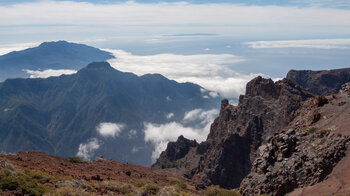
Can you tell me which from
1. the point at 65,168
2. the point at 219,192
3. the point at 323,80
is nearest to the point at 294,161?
the point at 219,192

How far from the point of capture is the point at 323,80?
13175 cm

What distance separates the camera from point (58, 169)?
1152 inches

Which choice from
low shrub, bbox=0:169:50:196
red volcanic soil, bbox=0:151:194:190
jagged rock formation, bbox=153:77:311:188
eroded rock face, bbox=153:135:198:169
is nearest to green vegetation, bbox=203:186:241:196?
red volcanic soil, bbox=0:151:194:190

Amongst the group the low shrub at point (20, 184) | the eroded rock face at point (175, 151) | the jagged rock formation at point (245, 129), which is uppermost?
Answer: the low shrub at point (20, 184)

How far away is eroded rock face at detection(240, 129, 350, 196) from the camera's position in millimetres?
23286

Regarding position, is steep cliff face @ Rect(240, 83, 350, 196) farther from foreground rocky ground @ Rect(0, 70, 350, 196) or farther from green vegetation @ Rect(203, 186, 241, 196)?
green vegetation @ Rect(203, 186, 241, 196)

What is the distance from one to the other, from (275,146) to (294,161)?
3422 mm

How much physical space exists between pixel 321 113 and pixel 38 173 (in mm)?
29252

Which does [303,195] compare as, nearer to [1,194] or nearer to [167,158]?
[1,194]

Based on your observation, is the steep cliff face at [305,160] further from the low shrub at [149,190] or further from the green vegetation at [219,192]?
the low shrub at [149,190]

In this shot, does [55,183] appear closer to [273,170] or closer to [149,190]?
[149,190]

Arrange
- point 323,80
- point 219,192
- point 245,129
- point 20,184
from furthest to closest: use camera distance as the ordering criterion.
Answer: point 323,80, point 245,129, point 219,192, point 20,184

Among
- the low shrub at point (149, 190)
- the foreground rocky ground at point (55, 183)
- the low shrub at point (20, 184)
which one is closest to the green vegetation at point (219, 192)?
the foreground rocky ground at point (55, 183)

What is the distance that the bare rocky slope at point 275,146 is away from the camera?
77.6ft
